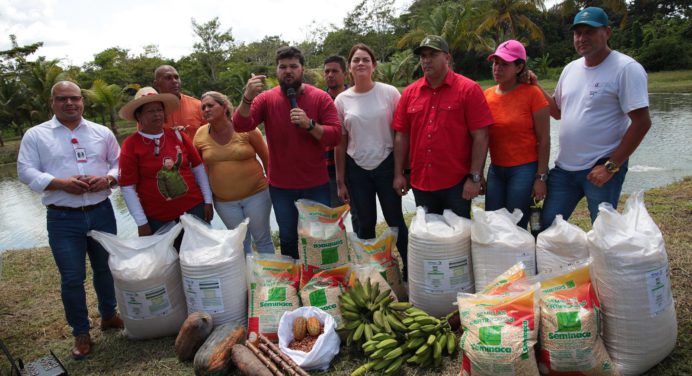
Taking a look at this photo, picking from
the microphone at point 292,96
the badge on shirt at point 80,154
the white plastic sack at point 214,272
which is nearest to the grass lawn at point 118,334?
the white plastic sack at point 214,272

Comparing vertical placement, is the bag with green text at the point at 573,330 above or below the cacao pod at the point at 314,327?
→ above

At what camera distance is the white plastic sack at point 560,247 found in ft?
8.24

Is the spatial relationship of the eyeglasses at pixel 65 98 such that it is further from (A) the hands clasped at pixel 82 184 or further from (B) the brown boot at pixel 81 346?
(B) the brown boot at pixel 81 346

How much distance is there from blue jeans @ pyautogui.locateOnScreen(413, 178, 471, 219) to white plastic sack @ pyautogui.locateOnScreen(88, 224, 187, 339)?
170 centimetres

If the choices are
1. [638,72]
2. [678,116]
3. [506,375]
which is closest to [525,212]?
[638,72]

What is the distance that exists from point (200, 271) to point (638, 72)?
2881mm

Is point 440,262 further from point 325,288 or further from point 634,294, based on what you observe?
point 634,294

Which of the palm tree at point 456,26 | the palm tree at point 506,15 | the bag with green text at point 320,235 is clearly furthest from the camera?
the palm tree at point 456,26

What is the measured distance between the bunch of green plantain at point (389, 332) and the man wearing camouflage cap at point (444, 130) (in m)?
0.80

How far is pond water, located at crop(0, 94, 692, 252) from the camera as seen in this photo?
21.9 ft

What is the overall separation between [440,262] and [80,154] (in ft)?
8.08

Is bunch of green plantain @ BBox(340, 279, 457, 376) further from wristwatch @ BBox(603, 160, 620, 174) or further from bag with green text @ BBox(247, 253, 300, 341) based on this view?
wristwatch @ BBox(603, 160, 620, 174)

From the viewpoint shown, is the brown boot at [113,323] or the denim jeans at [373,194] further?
the denim jeans at [373,194]

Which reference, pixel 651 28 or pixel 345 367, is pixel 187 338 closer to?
pixel 345 367
